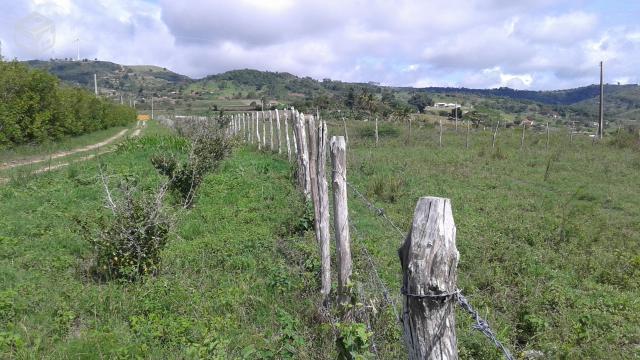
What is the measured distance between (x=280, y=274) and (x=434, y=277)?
3.59 m

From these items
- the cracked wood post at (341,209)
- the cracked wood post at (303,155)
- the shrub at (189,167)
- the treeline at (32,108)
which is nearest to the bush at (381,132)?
the treeline at (32,108)

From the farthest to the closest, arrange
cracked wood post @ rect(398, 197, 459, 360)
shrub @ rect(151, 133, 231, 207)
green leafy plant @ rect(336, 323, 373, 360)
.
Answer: shrub @ rect(151, 133, 231, 207), green leafy plant @ rect(336, 323, 373, 360), cracked wood post @ rect(398, 197, 459, 360)

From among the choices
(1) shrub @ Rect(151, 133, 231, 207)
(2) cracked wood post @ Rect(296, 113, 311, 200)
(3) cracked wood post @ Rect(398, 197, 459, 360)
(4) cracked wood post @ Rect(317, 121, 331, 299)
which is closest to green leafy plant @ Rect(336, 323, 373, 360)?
(3) cracked wood post @ Rect(398, 197, 459, 360)

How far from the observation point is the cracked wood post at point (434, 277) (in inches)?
77.1

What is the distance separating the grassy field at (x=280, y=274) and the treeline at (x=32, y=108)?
848 cm

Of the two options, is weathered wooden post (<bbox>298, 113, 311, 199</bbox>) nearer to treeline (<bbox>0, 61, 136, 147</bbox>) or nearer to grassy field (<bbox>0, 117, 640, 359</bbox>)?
grassy field (<bbox>0, 117, 640, 359</bbox>)

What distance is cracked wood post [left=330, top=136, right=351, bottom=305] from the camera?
3.98 metres

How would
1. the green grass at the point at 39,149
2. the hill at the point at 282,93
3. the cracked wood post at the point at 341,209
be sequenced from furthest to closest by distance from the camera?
the hill at the point at 282,93, the green grass at the point at 39,149, the cracked wood post at the point at 341,209

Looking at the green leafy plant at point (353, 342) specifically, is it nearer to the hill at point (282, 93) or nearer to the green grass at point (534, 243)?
the green grass at point (534, 243)

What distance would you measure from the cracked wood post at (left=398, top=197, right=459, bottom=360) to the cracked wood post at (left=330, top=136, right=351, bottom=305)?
6.50 feet

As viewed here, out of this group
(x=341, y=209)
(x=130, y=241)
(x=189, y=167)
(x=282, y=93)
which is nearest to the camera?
(x=341, y=209)

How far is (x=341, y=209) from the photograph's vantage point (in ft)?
13.0

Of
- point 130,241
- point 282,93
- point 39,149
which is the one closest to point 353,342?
point 130,241

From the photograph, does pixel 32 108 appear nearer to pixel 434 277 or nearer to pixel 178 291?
pixel 178 291
